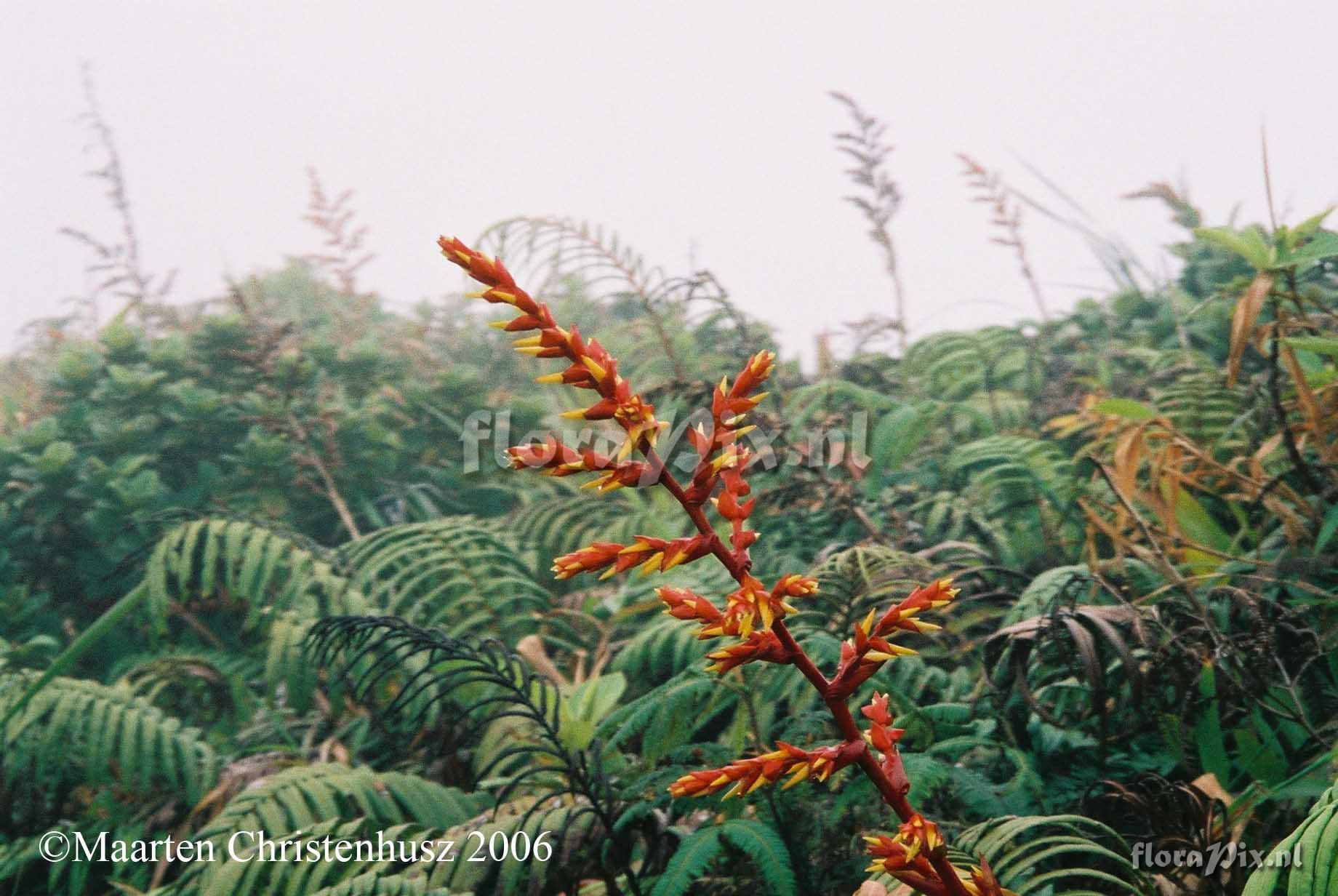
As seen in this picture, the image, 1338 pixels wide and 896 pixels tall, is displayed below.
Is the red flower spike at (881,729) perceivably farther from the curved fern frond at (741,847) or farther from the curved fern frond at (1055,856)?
the curved fern frond at (741,847)

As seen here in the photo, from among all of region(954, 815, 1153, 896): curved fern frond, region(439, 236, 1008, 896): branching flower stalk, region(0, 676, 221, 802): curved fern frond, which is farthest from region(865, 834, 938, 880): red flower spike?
region(0, 676, 221, 802): curved fern frond

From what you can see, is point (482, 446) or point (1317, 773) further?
point (482, 446)

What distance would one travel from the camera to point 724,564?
0.73 metres

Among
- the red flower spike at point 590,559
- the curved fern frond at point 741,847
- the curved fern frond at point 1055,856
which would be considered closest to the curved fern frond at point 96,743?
the curved fern frond at point 741,847

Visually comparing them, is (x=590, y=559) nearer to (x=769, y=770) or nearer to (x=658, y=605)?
(x=769, y=770)

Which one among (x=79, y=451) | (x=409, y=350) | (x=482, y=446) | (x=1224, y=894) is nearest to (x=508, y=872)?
(x=1224, y=894)

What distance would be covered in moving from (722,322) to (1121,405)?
187 centimetres

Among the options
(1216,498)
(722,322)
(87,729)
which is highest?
(722,322)

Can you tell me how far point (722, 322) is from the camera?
3621 millimetres

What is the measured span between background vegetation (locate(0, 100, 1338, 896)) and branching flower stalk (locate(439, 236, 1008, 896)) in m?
0.28

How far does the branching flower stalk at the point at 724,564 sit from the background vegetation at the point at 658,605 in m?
0.28

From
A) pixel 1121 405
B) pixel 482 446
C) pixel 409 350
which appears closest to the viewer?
pixel 1121 405

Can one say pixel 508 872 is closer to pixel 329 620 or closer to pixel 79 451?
pixel 329 620

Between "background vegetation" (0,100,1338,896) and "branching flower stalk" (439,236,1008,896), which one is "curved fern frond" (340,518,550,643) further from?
"branching flower stalk" (439,236,1008,896)
